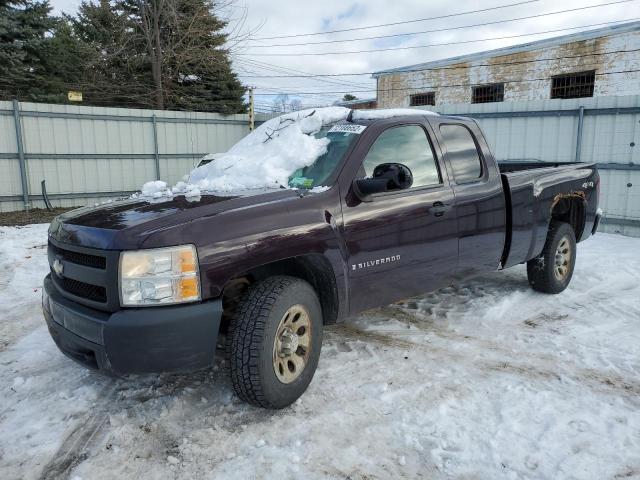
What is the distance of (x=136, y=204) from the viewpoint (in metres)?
3.15

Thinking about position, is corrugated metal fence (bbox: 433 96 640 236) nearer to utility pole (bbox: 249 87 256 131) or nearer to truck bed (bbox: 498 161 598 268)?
truck bed (bbox: 498 161 598 268)

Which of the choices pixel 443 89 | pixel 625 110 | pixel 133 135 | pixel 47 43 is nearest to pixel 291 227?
pixel 625 110

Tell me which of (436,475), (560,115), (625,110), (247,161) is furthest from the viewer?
(560,115)

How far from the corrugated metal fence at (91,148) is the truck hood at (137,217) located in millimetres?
11290

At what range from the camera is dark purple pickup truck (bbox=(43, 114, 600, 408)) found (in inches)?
99.4

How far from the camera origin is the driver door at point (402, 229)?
3258mm

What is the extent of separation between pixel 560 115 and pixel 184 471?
9517 mm

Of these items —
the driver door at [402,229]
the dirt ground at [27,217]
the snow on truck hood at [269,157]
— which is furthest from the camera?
the dirt ground at [27,217]

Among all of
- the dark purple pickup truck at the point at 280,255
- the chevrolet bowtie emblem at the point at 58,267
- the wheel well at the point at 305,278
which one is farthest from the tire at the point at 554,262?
the chevrolet bowtie emblem at the point at 58,267

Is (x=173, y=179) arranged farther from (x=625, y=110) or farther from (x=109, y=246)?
(x=109, y=246)

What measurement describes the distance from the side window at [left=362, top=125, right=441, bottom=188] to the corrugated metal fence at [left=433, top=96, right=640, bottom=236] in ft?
22.4

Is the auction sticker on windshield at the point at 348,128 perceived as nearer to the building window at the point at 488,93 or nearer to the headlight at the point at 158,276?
the headlight at the point at 158,276

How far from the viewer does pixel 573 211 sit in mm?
5516

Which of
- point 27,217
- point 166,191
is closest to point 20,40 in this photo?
point 27,217
